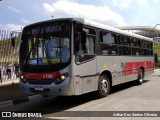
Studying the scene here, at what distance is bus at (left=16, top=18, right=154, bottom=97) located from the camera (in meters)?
9.00

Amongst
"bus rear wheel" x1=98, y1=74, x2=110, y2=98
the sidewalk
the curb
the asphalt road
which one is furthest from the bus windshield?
"bus rear wheel" x1=98, y1=74, x2=110, y2=98

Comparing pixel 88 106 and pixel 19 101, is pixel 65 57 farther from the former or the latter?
pixel 19 101

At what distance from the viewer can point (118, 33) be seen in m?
12.7

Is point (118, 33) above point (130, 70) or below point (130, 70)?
above

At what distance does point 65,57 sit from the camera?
9023 millimetres

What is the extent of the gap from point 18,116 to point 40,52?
7.31 ft

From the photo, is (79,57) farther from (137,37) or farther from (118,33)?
(137,37)

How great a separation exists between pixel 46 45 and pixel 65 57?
2.77ft

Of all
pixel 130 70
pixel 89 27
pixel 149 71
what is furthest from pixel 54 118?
pixel 149 71

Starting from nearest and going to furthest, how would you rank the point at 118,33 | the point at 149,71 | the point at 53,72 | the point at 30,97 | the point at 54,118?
1. the point at 54,118
2. the point at 53,72
3. the point at 30,97
4. the point at 118,33
5. the point at 149,71

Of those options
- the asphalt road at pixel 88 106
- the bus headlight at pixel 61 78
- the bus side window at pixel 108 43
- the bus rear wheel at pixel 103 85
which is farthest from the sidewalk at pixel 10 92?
the bus side window at pixel 108 43

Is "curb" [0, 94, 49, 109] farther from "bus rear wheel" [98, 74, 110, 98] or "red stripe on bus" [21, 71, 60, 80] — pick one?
"bus rear wheel" [98, 74, 110, 98]

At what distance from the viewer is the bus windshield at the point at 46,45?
9.11 m

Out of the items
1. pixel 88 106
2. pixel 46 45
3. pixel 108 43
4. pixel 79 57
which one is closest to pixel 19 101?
pixel 46 45
